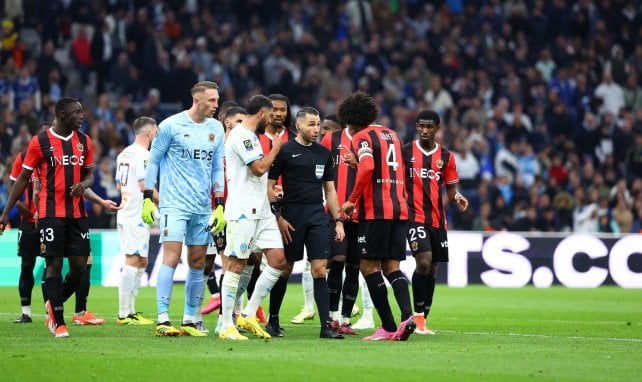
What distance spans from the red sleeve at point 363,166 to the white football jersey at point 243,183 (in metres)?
0.97

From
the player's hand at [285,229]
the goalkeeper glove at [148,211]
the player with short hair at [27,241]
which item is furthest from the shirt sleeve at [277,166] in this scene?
the player with short hair at [27,241]

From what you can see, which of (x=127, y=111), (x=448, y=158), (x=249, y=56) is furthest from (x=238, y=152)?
(x=249, y=56)

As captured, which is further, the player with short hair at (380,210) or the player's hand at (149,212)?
the player with short hair at (380,210)

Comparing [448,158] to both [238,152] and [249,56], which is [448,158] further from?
[249,56]

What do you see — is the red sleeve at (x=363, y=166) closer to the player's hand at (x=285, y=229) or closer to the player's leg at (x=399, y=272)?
the player's leg at (x=399, y=272)

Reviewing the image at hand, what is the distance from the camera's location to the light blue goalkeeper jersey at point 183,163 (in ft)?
41.7

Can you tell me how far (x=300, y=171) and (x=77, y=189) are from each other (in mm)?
2385

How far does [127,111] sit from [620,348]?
1779 cm

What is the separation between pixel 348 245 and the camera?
46.5ft

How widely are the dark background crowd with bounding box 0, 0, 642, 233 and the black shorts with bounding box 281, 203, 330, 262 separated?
12996 mm

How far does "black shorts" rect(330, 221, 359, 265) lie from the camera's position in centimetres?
1402

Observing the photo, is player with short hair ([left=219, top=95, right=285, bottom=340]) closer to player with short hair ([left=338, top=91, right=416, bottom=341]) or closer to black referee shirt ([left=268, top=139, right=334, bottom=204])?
black referee shirt ([left=268, top=139, right=334, bottom=204])

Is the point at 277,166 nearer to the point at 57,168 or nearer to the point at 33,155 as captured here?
the point at 57,168

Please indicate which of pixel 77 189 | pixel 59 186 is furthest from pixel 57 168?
pixel 77 189
